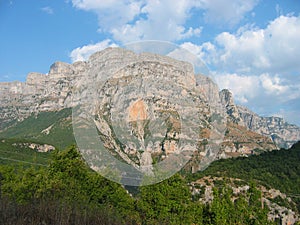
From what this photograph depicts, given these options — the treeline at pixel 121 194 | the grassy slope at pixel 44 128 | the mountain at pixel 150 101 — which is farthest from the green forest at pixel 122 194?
the grassy slope at pixel 44 128

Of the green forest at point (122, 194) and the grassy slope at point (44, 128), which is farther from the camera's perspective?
the grassy slope at point (44, 128)

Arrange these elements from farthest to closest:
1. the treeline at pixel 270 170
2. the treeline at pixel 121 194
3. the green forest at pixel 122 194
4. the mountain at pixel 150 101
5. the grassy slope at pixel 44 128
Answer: the grassy slope at pixel 44 128 → the treeline at pixel 270 170 → the green forest at pixel 122 194 → the treeline at pixel 121 194 → the mountain at pixel 150 101

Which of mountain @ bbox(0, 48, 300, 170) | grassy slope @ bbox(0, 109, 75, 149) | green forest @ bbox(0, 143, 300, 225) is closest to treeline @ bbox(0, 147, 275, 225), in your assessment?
green forest @ bbox(0, 143, 300, 225)

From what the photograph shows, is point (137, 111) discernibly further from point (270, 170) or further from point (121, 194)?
point (270, 170)

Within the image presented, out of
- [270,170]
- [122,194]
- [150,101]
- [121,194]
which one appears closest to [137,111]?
[150,101]

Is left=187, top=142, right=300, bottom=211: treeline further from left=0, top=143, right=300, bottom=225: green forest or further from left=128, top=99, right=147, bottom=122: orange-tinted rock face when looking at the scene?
left=128, top=99, right=147, bottom=122: orange-tinted rock face

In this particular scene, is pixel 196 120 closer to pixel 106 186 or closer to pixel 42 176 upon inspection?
pixel 42 176

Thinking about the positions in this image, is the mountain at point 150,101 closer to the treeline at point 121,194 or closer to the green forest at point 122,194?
the treeline at point 121,194

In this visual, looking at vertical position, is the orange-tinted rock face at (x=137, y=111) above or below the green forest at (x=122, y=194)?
above
